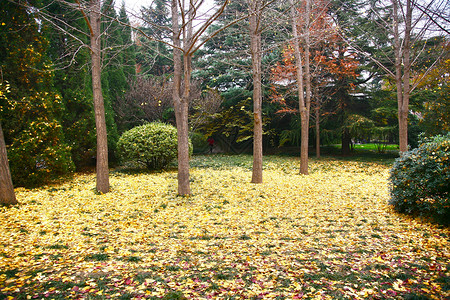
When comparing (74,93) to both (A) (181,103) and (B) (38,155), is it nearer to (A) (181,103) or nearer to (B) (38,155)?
(B) (38,155)

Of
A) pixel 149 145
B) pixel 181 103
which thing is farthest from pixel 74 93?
pixel 181 103

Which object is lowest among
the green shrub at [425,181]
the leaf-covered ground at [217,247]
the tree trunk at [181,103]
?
the leaf-covered ground at [217,247]

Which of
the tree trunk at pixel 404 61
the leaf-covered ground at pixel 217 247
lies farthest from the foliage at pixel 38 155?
the tree trunk at pixel 404 61

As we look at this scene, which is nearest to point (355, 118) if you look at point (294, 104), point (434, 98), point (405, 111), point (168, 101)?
point (434, 98)

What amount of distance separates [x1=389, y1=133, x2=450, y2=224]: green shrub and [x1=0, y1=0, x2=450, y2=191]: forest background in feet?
6.12

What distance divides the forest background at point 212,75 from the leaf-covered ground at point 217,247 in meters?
2.35

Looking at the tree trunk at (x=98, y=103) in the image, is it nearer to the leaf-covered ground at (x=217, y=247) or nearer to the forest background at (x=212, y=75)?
Result: the forest background at (x=212, y=75)

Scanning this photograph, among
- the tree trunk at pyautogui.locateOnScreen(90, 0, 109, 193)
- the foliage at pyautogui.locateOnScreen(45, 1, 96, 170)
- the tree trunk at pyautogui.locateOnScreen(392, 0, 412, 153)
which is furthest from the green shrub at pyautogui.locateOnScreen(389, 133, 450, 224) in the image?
the foliage at pyautogui.locateOnScreen(45, 1, 96, 170)

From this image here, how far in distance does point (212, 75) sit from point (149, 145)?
8.21m

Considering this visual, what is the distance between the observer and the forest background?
21.9 ft

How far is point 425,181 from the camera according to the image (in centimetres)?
418

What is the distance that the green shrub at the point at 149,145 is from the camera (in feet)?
31.0

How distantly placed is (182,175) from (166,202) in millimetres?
697

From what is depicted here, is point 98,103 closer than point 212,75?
Yes
